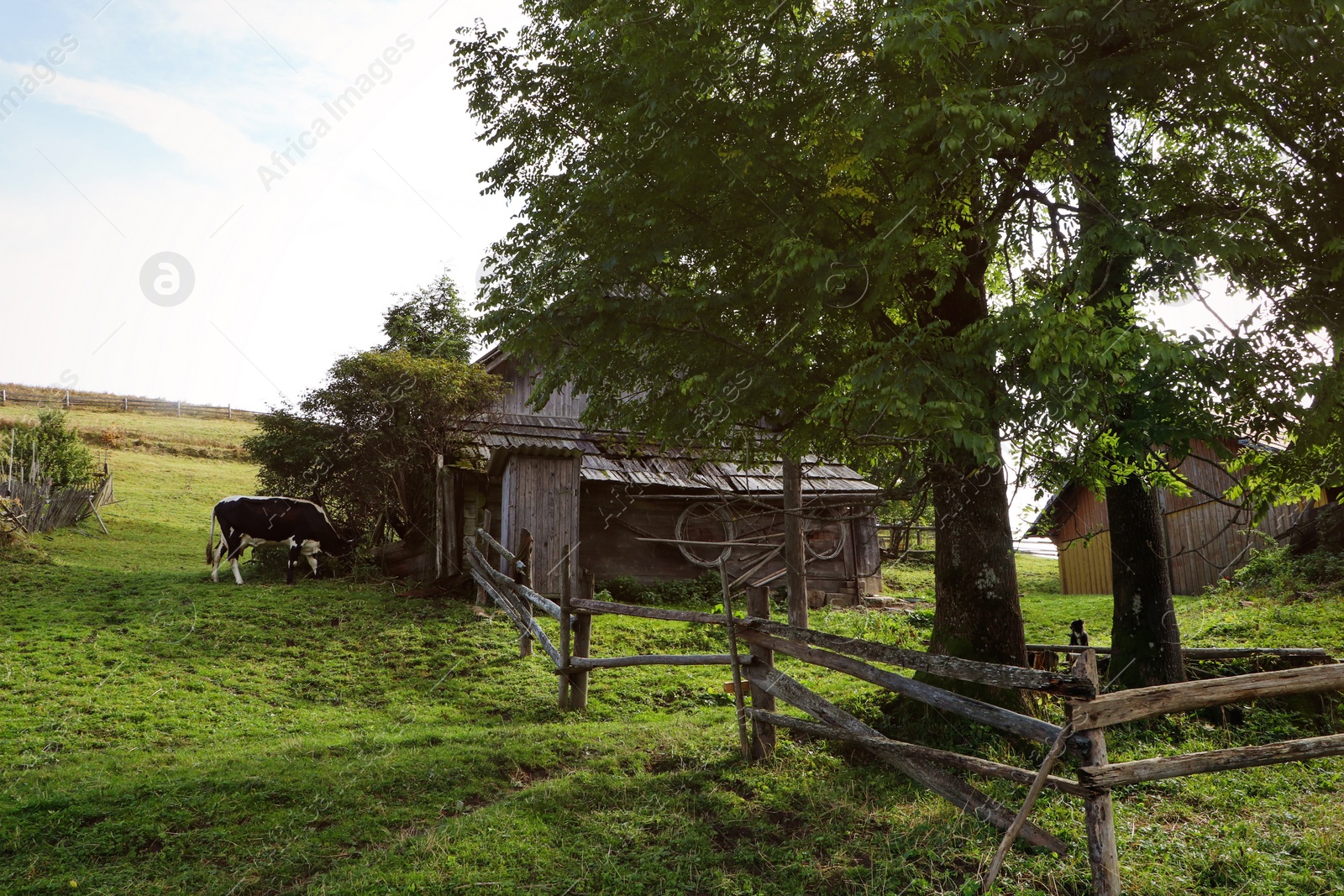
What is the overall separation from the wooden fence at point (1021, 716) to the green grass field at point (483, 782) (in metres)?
0.36

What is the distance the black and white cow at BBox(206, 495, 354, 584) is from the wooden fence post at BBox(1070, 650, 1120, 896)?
562 inches

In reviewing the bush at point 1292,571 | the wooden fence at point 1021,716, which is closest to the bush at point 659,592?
the wooden fence at point 1021,716

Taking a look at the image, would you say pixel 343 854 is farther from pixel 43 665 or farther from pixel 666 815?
pixel 43 665

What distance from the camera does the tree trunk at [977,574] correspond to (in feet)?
24.2

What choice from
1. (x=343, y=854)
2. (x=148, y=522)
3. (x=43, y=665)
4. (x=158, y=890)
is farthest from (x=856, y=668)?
(x=148, y=522)

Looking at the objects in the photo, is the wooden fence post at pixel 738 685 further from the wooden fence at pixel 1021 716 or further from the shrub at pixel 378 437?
the shrub at pixel 378 437

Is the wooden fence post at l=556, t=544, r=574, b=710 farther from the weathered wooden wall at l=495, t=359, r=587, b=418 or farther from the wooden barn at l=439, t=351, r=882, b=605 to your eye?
the weathered wooden wall at l=495, t=359, r=587, b=418

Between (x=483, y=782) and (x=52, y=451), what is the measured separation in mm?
19123

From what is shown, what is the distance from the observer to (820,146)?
6.32 meters

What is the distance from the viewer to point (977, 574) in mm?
7449

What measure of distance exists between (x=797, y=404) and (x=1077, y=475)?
249 cm

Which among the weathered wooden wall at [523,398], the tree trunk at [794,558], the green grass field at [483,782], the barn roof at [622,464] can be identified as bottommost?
the green grass field at [483,782]

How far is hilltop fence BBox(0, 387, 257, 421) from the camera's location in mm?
36062

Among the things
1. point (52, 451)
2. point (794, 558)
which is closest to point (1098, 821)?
point (794, 558)
